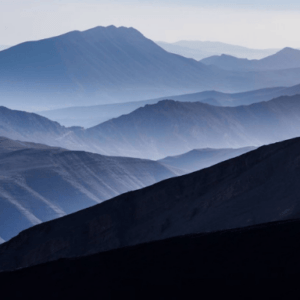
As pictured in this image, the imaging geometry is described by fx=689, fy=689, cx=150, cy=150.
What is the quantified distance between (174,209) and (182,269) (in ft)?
50.1

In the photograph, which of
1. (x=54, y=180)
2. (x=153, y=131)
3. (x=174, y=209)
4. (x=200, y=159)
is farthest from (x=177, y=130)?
(x=174, y=209)

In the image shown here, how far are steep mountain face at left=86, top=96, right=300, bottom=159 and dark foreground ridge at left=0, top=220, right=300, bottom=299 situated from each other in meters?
111

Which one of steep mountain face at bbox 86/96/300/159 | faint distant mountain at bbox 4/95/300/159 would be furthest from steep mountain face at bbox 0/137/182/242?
steep mountain face at bbox 86/96/300/159

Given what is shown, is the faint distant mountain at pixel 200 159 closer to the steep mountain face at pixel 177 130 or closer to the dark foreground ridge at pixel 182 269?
the steep mountain face at pixel 177 130

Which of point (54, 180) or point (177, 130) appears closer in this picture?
point (54, 180)

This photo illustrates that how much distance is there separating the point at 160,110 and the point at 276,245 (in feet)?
379

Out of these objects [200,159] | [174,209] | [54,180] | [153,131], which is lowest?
[174,209]

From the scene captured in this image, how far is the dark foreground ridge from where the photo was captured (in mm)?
11617

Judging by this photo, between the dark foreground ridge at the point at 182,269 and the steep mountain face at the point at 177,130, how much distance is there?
11106 cm

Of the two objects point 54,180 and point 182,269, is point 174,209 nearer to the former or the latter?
point 182,269

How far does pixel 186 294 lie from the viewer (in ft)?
37.6

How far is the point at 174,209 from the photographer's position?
92.4 ft

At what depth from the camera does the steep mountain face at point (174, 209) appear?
2561 cm

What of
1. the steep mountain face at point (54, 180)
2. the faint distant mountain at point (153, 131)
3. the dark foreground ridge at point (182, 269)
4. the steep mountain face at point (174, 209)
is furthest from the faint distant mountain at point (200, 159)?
the dark foreground ridge at point (182, 269)
